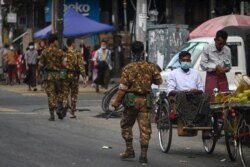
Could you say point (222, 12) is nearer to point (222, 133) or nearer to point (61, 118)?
point (61, 118)

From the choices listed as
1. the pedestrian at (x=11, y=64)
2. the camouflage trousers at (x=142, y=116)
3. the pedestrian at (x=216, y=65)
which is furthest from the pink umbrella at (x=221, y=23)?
the pedestrian at (x=11, y=64)

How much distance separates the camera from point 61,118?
1648cm

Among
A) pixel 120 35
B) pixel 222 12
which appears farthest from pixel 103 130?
pixel 120 35

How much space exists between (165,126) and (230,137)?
1366mm

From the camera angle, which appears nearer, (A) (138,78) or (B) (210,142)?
(A) (138,78)

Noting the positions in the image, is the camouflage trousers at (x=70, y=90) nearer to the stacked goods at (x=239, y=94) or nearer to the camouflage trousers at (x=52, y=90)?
the camouflage trousers at (x=52, y=90)

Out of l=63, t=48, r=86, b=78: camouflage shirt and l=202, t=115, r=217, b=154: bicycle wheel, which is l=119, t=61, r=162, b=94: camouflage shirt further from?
l=63, t=48, r=86, b=78: camouflage shirt

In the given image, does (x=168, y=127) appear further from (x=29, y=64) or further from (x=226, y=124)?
(x=29, y=64)

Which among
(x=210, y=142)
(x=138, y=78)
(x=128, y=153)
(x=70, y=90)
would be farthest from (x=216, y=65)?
(x=70, y=90)

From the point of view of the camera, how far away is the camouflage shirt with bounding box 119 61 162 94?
1048cm

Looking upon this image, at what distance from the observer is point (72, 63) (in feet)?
53.3

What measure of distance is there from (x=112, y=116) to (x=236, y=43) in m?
3.74

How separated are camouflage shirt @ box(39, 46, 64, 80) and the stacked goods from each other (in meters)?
5.49

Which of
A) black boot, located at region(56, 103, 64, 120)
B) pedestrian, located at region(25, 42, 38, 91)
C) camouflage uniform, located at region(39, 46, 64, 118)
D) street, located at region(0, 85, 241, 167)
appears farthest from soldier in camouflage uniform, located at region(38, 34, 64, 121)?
pedestrian, located at region(25, 42, 38, 91)
